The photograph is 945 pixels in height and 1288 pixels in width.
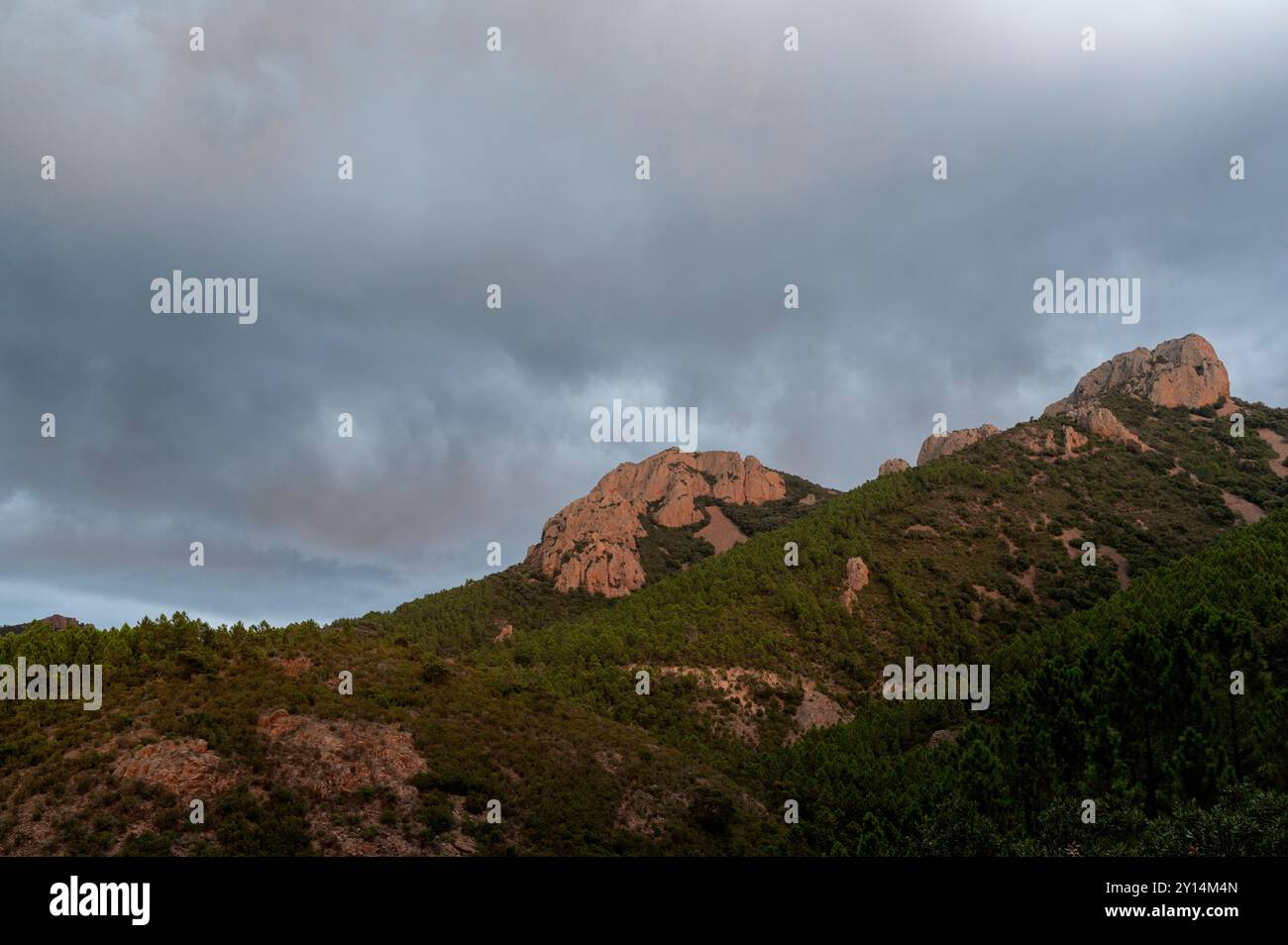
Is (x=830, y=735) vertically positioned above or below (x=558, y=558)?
below

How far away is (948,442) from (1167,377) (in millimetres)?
52757

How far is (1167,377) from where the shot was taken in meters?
163

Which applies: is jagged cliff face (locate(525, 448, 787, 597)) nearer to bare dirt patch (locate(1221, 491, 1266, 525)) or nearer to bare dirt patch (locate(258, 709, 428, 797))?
bare dirt patch (locate(258, 709, 428, 797))

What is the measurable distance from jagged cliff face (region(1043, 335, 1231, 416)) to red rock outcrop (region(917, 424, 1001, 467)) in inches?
687

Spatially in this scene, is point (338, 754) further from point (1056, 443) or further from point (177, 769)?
point (1056, 443)

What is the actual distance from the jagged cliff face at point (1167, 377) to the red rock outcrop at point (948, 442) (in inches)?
687

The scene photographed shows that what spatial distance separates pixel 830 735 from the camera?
232ft

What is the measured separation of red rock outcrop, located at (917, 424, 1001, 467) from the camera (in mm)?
175000
